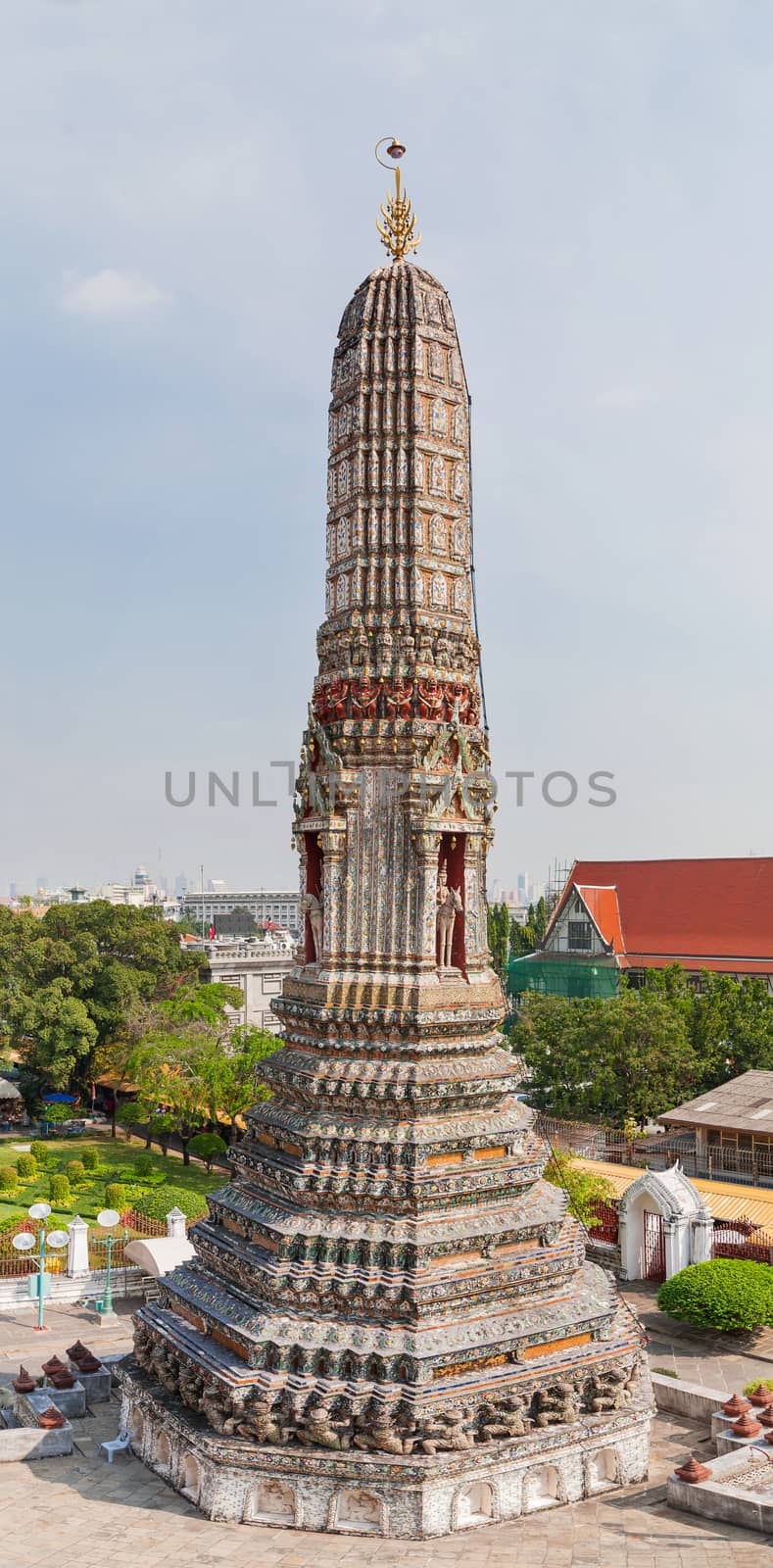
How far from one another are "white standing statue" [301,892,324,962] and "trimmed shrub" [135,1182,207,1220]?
11.9 m

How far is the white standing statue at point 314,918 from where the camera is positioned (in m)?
15.1

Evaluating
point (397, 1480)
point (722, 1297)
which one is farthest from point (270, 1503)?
point (722, 1297)

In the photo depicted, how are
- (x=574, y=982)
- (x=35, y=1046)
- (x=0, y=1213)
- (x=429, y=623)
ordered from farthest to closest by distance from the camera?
1. (x=574, y=982)
2. (x=35, y=1046)
3. (x=0, y=1213)
4. (x=429, y=623)

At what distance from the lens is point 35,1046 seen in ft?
137

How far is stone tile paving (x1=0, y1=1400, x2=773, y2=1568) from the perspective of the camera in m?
10.7

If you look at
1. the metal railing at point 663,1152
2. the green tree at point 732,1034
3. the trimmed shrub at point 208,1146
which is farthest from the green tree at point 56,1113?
the green tree at point 732,1034

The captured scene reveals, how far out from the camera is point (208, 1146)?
1355 inches

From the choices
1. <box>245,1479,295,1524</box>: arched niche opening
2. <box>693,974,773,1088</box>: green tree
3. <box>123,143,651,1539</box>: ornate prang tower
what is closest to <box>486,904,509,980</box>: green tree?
<box>693,974,773,1088</box>: green tree

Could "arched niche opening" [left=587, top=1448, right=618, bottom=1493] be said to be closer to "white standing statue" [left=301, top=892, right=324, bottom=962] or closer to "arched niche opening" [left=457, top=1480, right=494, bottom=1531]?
"arched niche opening" [left=457, top=1480, right=494, bottom=1531]

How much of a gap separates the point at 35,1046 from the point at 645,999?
853 inches

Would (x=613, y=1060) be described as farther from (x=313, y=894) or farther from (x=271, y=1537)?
(x=271, y=1537)

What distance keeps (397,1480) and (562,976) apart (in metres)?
36.8

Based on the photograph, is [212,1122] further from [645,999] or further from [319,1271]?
[319,1271]

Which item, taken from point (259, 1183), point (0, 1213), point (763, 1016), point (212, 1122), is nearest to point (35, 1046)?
point (212, 1122)
